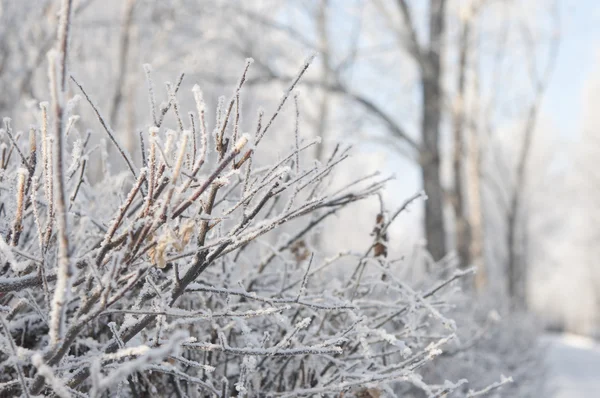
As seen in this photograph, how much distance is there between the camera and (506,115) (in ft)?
45.2

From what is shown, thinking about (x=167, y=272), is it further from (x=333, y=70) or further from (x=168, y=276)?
(x=333, y=70)

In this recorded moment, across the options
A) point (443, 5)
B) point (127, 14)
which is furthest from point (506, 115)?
point (127, 14)

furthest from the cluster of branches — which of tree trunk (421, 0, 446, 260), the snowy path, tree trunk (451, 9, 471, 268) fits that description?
tree trunk (451, 9, 471, 268)

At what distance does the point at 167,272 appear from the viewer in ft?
4.74

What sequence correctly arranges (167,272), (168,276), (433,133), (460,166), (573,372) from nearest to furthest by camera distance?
(168,276) → (167,272) → (433,133) → (460,166) → (573,372)

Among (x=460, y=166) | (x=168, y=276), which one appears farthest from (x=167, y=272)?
(x=460, y=166)

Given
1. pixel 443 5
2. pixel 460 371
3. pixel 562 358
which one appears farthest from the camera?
pixel 562 358

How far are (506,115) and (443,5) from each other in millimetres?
7224

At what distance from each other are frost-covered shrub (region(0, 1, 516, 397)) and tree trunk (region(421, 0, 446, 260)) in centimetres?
477

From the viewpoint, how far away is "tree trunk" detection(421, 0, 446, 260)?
6.50 metres

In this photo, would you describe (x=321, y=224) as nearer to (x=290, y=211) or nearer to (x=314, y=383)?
(x=314, y=383)

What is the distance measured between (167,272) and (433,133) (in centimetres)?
575

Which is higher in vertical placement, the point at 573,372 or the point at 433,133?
the point at 433,133

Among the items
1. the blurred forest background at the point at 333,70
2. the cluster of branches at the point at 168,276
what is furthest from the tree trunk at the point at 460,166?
the cluster of branches at the point at 168,276
